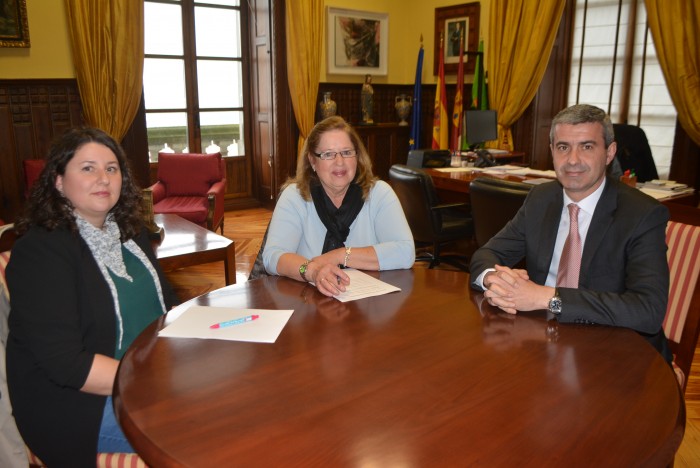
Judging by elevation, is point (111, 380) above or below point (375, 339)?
below

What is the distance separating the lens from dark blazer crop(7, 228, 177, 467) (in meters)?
1.36

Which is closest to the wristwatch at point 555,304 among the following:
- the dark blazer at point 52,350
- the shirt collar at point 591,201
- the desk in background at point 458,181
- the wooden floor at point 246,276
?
the shirt collar at point 591,201

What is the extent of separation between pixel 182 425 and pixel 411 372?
1.61 ft

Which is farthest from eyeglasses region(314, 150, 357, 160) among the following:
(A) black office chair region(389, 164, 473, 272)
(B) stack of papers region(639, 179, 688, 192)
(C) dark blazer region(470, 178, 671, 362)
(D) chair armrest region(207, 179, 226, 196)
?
(D) chair armrest region(207, 179, 226, 196)

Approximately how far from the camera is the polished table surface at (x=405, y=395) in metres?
0.94

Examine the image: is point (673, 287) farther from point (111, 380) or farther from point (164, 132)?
point (164, 132)

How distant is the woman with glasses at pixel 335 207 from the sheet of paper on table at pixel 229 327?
528 millimetres

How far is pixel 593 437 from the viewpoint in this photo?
0.98 meters

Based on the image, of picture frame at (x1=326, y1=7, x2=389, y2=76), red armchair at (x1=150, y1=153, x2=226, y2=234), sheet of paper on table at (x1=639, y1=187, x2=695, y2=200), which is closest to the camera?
sheet of paper on table at (x1=639, y1=187, x2=695, y2=200)

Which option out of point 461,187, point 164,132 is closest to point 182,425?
point 461,187

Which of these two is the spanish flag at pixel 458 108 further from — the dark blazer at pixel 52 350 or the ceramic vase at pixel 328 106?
the dark blazer at pixel 52 350

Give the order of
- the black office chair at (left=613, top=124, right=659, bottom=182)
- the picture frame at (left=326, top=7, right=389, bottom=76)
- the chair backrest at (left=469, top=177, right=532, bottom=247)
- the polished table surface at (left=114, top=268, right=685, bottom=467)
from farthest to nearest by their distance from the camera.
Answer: the picture frame at (left=326, top=7, right=389, bottom=76) < the black office chair at (left=613, top=124, right=659, bottom=182) < the chair backrest at (left=469, top=177, right=532, bottom=247) < the polished table surface at (left=114, top=268, right=685, bottom=467)

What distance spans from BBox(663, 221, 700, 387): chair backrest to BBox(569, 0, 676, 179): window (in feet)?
13.7

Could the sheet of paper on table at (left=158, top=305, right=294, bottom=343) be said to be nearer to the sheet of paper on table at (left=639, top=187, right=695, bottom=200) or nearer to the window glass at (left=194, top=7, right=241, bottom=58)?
the sheet of paper on table at (left=639, top=187, right=695, bottom=200)
